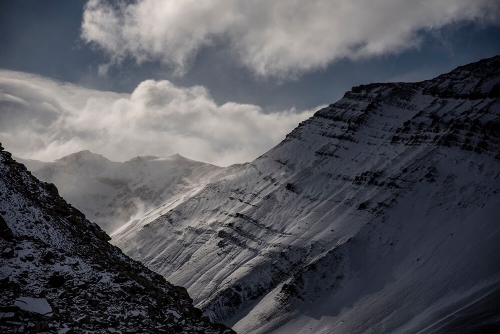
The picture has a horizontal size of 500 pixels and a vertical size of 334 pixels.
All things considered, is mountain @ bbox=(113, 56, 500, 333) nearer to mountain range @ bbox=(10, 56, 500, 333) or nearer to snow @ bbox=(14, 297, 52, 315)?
mountain range @ bbox=(10, 56, 500, 333)

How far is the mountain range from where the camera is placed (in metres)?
86.3

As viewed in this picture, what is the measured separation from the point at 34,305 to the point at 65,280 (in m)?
3.35

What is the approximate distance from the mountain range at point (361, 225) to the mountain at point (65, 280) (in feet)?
170

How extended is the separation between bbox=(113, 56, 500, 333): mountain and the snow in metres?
58.7

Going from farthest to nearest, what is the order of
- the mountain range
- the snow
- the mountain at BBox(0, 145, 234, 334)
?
the mountain range, the mountain at BBox(0, 145, 234, 334), the snow

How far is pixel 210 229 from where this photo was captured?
514ft

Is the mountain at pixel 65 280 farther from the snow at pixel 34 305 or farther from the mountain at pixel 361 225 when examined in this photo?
the mountain at pixel 361 225

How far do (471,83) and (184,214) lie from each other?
129 meters

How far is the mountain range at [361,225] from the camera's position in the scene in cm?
8631

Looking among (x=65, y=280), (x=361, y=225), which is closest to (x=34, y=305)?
(x=65, y=280)

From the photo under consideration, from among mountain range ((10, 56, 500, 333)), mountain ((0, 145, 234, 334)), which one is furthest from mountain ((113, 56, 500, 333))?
mountain ((0, 145, 234, 334))

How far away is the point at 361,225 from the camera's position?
390 feet

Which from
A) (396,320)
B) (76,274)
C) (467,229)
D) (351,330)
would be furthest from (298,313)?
(76,274)

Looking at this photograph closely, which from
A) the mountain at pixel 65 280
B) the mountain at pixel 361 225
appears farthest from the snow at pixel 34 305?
the mountain at pixel 361 225
